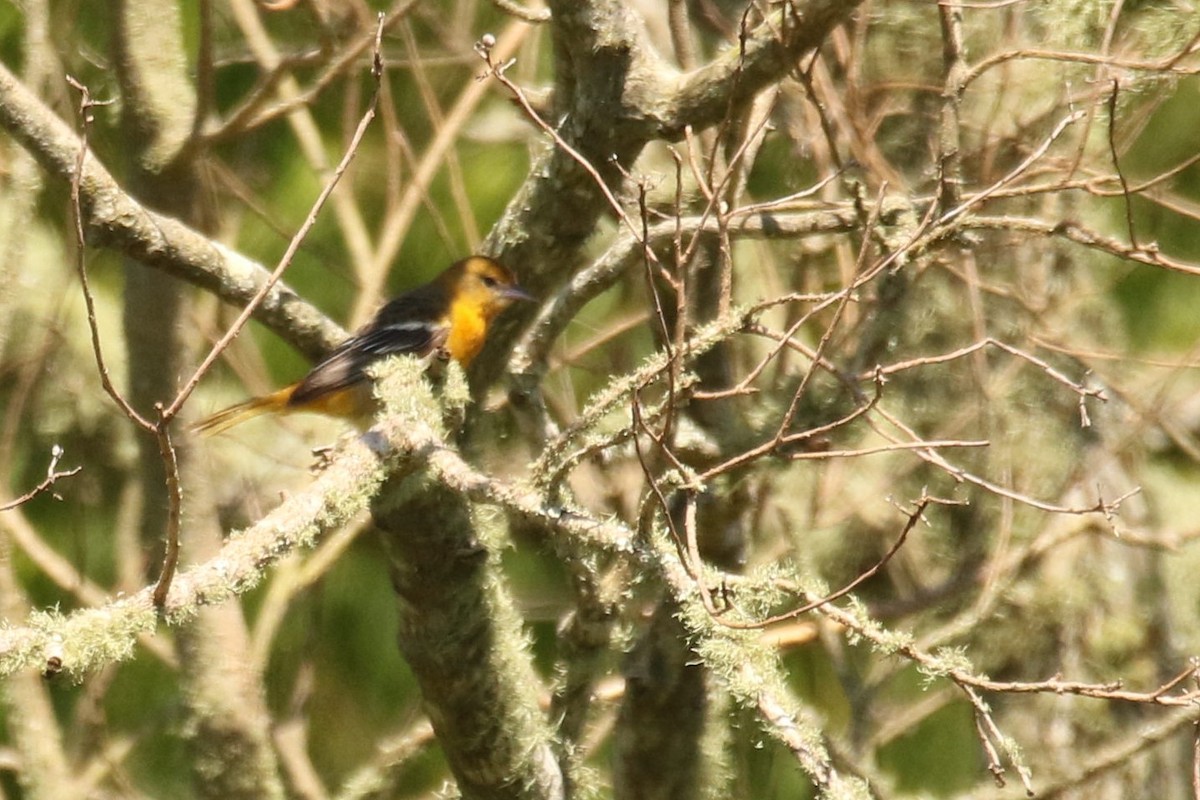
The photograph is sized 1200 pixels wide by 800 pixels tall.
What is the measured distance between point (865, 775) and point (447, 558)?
1.11 m

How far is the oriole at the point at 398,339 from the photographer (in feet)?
12.9

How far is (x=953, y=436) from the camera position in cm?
466

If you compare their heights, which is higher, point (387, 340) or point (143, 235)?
point (387, 340)

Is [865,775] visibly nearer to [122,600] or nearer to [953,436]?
[953,436]

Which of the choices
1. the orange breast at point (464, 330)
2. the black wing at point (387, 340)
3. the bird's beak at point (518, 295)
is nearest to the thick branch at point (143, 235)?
the bird's beak at point (518, 295)

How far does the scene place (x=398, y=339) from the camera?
4.33 m

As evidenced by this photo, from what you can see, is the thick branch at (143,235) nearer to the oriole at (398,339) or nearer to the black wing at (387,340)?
the black wing at (387,340)

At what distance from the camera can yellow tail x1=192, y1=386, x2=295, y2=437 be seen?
14.8 ft

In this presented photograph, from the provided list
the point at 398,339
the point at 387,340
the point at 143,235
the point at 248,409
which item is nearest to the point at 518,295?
the point at 143,235

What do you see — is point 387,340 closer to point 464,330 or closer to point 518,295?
point 464,330

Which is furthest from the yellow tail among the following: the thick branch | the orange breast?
the thick branch

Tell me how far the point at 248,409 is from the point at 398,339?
585 mm

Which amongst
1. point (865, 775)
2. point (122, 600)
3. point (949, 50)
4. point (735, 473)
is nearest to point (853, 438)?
point (735, 473)

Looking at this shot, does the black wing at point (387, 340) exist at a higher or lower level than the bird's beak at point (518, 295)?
higher
